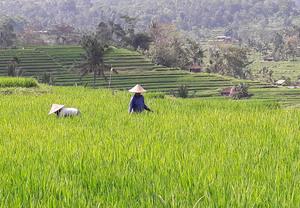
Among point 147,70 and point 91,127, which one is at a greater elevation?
point 91,127

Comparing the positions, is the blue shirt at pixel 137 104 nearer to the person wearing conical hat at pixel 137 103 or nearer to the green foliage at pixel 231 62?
the person wearing conical hat at pixel 137 103

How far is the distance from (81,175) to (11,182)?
0.49m

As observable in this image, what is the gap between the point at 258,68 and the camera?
8112cm

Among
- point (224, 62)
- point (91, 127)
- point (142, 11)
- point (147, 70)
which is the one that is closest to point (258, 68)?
point (224, 62)

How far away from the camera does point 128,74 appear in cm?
4956

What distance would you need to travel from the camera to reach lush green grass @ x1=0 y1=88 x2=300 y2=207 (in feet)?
9.20

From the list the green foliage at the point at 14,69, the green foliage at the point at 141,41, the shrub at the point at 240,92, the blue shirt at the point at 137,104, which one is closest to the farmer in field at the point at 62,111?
the blue shirt at the point at 137,104

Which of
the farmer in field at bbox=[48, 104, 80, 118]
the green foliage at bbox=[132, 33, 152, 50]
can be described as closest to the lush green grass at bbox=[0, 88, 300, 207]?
the farmer in field at bbox=[48, 104, 80, 118]

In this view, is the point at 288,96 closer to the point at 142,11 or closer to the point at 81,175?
the point at 81,175

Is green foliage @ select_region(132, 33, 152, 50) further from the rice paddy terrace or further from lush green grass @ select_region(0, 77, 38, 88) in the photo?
lush green grass @ select_region(0, 77, 38, 88)

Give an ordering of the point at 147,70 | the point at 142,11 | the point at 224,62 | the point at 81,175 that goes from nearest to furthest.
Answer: the point at 81,175, the point at 147,70, the point at 224,62, the point at 142,11

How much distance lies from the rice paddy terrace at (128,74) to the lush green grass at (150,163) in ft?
120

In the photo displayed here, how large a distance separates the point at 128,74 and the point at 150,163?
4604 cm

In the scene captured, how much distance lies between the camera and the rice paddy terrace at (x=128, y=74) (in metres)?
45.2
